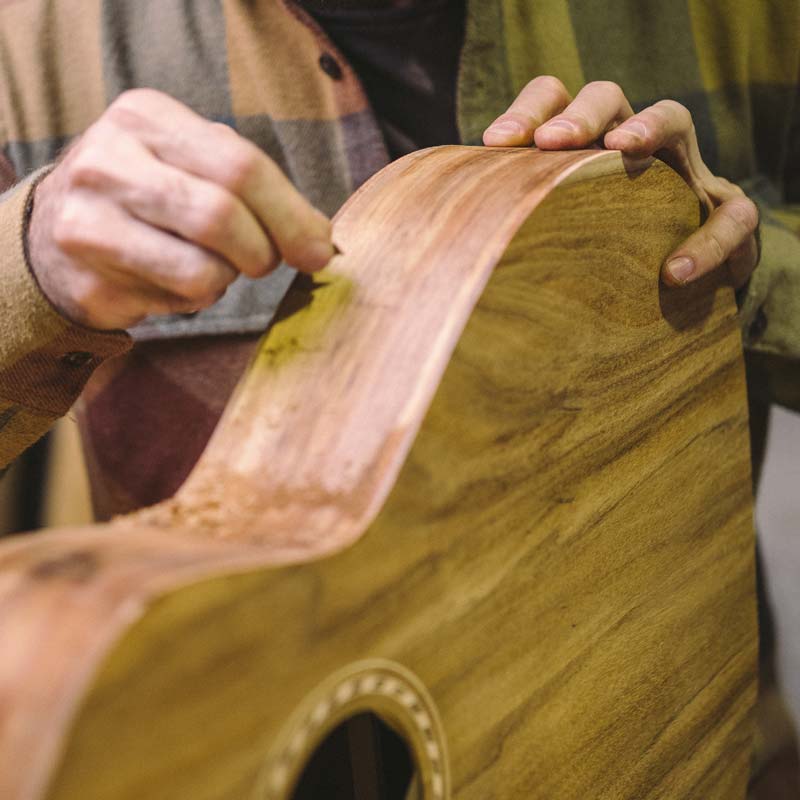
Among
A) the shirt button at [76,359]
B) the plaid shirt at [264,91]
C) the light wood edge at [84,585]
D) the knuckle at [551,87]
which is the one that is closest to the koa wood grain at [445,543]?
the light wood edge at [84,585]

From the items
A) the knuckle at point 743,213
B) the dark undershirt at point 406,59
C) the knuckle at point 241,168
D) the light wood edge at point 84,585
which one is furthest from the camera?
the dark undershirt at point 406,59

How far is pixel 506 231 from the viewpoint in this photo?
432 mm

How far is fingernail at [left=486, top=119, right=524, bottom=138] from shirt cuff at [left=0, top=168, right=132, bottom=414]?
0.29 m

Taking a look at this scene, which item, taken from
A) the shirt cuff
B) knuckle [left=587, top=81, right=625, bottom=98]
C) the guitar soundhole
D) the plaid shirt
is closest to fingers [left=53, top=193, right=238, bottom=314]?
the shirt cuff

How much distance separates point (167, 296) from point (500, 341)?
183mm

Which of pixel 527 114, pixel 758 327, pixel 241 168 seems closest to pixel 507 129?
pixel 527 114

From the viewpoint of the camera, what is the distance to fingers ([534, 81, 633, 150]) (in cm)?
55

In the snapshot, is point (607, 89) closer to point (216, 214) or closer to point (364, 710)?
point (216, 214)

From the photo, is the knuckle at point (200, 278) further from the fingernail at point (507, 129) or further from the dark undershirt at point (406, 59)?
the dark undershirt at point (406, 59)

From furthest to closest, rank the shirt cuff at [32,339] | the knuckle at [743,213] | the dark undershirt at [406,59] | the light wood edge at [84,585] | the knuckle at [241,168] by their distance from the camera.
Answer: the dark undershirt at [406,59], the knuckle at [743,213], the shirt cuff at [32,339], the knuckle at [241,168], the light wood edge at [84,585]

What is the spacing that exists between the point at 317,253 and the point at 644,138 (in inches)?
9.8

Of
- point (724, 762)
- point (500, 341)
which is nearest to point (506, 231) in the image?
point (500, 341)

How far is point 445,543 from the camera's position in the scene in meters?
0.40

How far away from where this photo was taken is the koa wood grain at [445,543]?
284mm
